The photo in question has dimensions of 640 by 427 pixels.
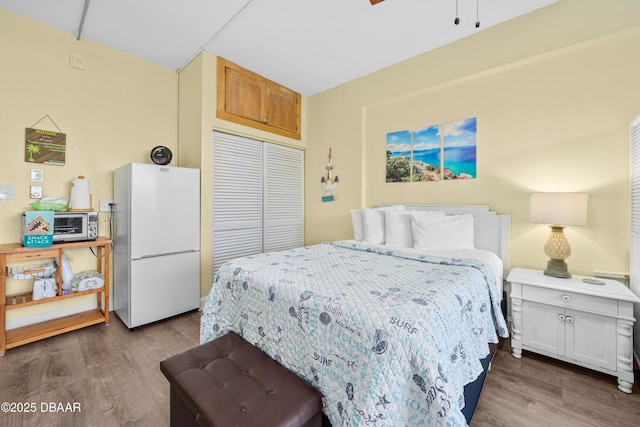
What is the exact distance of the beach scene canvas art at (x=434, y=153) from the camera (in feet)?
9.11

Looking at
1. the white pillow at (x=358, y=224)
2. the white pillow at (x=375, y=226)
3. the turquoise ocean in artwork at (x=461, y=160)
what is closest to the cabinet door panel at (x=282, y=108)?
the white pillow at (x=358, y=224)

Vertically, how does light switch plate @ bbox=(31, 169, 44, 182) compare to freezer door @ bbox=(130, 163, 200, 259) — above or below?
above

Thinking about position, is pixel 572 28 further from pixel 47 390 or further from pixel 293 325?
pixel 47 390

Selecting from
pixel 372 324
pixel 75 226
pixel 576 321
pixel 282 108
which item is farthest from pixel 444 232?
pixel 75 226

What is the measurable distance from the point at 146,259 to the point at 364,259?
2.10m

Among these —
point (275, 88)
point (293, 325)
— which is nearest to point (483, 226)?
point (293, 325)

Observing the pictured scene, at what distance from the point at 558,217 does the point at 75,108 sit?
4464 mm

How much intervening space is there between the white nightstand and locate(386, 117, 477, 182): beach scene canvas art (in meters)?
1.19

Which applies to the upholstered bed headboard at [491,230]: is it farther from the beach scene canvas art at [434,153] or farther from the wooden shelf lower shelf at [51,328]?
the wooden shelf lower shelf at [51,328]

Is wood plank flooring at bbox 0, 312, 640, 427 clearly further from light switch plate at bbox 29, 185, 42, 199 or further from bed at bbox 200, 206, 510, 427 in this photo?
light switch plate at bbox 29, 185, 42, 199

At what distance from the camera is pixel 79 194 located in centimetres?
262

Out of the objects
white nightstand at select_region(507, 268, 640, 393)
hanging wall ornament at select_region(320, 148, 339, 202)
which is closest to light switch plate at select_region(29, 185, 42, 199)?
hanging wall ornament at select_region(320, 148, 339, 202)

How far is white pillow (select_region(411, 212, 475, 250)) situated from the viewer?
2482 mm

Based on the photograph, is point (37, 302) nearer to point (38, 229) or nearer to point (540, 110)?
point (38, 229)
